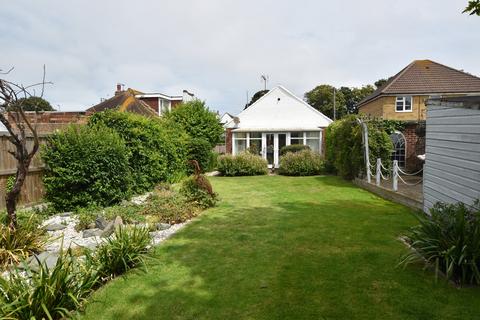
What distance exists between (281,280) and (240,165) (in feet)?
48.8

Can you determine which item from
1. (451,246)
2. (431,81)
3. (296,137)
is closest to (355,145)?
(296,137)

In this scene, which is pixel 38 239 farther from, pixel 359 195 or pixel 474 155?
pixel 359 195

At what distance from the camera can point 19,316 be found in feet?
10.7

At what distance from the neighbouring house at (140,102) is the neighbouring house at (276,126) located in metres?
4.44

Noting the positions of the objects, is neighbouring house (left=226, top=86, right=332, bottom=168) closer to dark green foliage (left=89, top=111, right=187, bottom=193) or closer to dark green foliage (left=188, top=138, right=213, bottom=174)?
dark green foliage (left=188, top=138, right=213, bottom=174)

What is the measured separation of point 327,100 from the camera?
184 ft

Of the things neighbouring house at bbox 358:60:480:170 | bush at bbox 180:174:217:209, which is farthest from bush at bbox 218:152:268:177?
bush at bbox 180:174:217:209

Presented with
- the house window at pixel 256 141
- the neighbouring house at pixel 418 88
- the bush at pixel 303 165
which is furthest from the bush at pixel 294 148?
the neighbouring house at pixel 418 88

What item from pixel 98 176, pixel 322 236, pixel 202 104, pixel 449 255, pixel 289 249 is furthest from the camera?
pixel 202 104

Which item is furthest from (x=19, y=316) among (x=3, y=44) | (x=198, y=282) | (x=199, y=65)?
(x=199, y=65)

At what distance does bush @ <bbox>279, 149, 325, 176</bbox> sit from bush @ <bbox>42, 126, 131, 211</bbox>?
11511mm

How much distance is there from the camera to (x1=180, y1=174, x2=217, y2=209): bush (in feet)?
30.5

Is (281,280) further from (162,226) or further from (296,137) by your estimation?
(296,137)

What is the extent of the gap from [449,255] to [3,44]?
11661 millimetres
